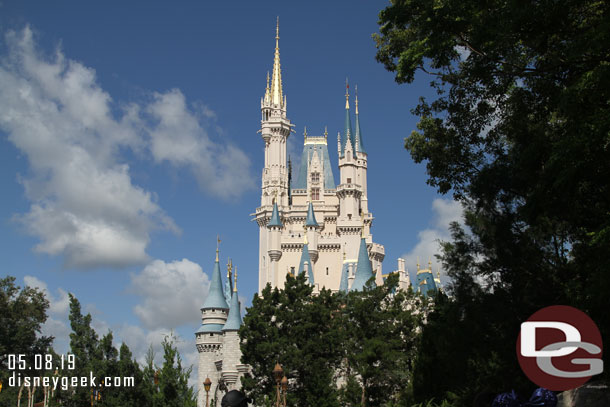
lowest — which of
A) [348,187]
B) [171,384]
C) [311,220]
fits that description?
[171,384]

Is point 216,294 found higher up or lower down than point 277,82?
lower down

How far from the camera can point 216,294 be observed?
2360 inches

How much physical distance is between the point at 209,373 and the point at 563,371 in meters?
46.8

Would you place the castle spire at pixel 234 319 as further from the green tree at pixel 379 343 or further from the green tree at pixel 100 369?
the green tree at pixel 379 343

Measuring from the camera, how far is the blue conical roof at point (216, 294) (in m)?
59.2

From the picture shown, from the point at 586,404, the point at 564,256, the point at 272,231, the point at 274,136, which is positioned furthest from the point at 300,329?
the point at 274,136

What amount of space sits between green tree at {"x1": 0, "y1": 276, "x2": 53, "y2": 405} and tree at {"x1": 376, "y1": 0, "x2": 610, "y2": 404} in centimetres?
3898

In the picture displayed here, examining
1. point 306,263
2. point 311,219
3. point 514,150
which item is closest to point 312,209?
point 311,219

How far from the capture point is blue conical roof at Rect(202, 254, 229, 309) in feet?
194

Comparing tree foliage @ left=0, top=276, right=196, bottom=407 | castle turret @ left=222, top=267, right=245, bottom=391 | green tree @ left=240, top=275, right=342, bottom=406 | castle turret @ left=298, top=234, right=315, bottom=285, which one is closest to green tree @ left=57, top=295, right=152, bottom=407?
tree foliage @ left=0, top=276, right=196, bottom=407

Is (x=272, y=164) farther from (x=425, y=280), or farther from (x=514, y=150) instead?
A: (x=514, y=150)

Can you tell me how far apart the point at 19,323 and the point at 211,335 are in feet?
50.3

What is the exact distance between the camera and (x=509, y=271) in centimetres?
2102

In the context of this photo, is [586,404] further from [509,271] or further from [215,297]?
[215,297]
